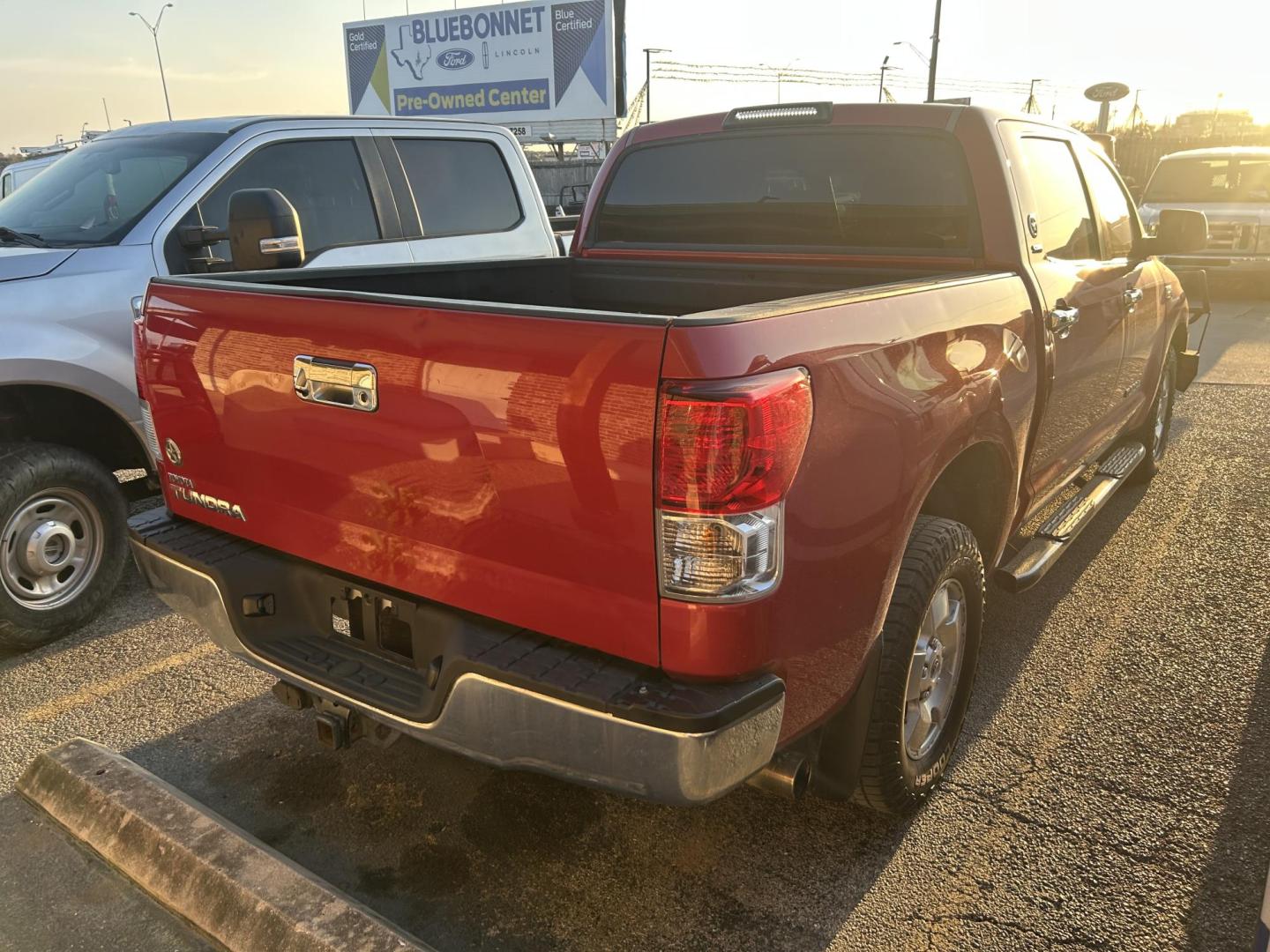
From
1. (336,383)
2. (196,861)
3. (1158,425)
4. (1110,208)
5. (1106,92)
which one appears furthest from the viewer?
(1106,92)

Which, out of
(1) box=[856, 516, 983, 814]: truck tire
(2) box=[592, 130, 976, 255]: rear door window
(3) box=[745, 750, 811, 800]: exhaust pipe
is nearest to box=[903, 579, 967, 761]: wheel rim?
(1) box=[856, 516, 983, 814]: truck tire

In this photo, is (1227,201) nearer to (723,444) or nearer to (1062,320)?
(1062,320)

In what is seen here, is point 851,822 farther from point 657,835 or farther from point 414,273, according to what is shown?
point 414,273

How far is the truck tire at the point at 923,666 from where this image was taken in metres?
2.51

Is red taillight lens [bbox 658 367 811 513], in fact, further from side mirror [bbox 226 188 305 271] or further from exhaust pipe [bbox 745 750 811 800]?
side mirror [bbox 226 188 305 271]

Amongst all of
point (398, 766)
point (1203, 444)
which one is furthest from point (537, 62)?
point (398, 766)

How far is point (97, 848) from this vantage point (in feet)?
8.93

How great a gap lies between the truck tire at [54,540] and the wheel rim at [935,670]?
129 inches

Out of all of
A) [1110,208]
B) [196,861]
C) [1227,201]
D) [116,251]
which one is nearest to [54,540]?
[116,251]

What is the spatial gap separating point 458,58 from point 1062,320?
4267 cm

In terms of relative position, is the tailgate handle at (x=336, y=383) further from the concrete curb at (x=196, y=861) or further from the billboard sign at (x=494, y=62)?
the billboard sign at (x=494, y=62)

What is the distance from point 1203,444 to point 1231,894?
5.10 m

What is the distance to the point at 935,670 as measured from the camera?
287 cm

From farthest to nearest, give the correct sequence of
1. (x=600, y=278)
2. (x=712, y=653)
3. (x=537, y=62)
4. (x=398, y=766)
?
A: (x=537, y=62)
(x=600, y=278)
(x=398, y=766)
(x=712, y=653)
